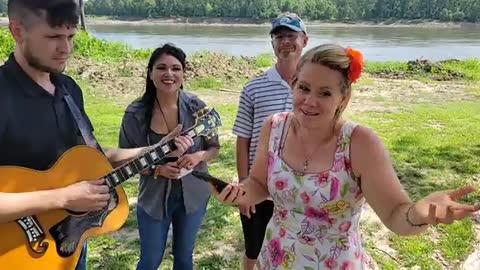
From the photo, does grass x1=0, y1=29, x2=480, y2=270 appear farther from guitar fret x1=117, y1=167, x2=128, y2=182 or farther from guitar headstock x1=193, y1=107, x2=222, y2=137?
guitar fret x1=117, y1=167, x2=128, y2=182

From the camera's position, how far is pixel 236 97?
453 inches

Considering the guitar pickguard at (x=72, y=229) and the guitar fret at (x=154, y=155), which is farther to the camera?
the guitar fret at (x=154, y=155)

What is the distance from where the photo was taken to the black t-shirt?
6.38 feet

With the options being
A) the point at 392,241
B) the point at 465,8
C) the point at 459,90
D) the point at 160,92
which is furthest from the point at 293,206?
the point at 465,8

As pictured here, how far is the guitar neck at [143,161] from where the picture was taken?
2.42 m

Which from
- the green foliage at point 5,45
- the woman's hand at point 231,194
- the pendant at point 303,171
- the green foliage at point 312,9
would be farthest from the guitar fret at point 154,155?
the green foliage at point 312,9

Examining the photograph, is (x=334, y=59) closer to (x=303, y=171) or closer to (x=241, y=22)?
(x=303, y=171)

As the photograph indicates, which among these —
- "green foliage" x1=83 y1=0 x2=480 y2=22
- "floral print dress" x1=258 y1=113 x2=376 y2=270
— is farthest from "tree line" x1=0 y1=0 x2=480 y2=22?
"floral print dress" x1=258 y1=113 x2=376 y2=270

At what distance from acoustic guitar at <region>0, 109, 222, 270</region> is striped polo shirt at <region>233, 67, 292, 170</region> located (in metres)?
0.55

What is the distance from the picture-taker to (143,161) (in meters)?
2.54

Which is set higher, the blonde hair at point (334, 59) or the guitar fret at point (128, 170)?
the blonde hair at point (334, 59)

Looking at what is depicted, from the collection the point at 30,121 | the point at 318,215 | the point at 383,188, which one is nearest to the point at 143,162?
the point at 30,121

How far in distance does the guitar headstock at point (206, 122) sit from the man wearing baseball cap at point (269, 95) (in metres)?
0.23

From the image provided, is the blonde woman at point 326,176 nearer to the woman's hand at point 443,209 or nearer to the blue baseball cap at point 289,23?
the woman's hand at point 443,209
